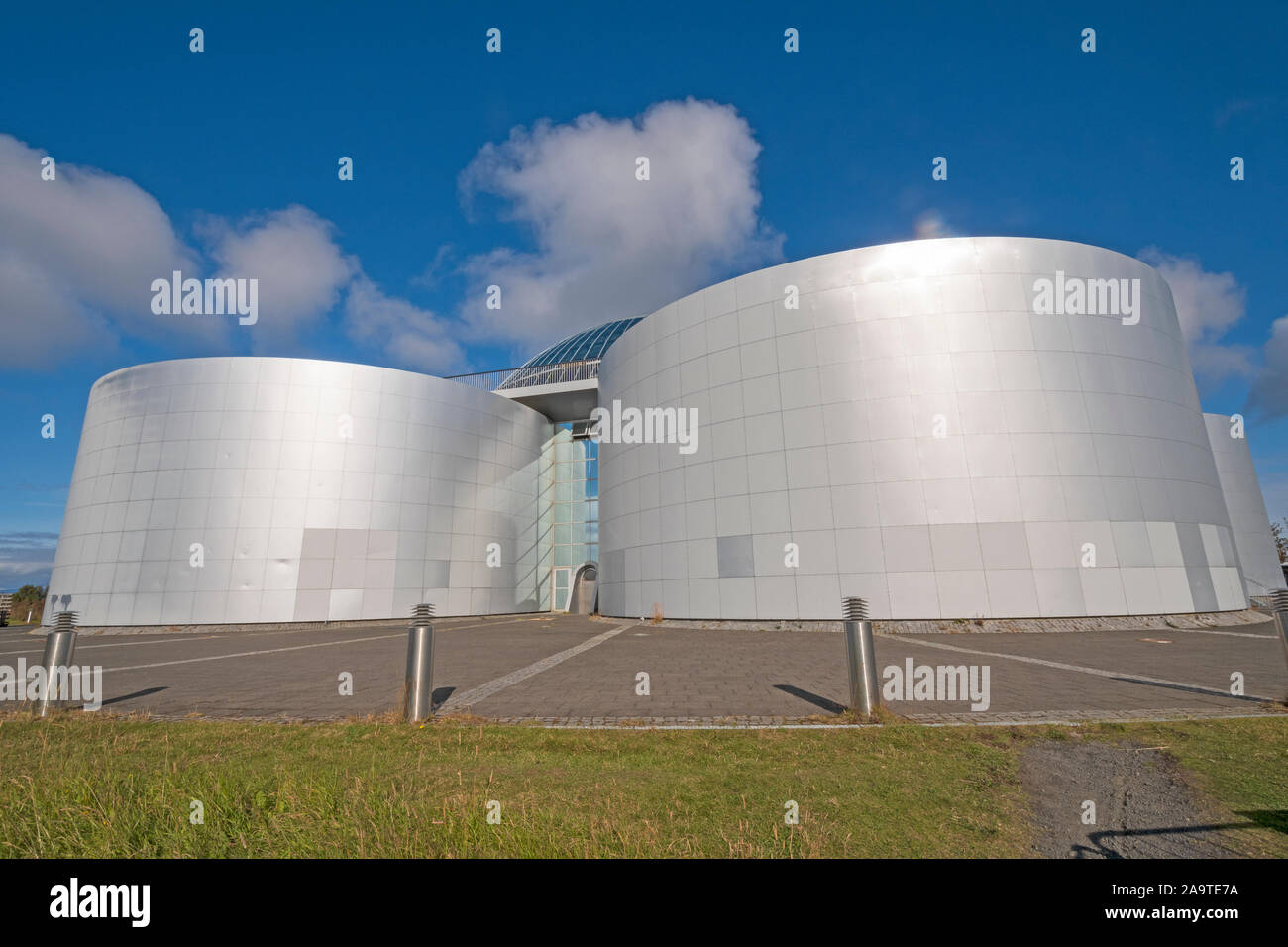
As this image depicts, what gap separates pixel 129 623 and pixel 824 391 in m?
31.2

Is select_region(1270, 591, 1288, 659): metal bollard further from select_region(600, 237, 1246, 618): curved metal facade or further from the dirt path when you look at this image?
select_region(600, 237, 1246, 618): curved metal facade

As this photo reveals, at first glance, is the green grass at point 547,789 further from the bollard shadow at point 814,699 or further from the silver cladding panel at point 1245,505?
the silver cladding panel at point 1245,505

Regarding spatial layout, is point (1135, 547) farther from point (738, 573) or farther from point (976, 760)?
point (976, 760)

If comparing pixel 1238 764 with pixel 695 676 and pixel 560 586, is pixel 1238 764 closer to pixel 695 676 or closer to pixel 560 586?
pixel 695 676

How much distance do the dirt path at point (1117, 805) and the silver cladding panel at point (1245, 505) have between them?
123 ft

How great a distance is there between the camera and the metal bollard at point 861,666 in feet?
21.1

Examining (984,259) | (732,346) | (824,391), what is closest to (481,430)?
(732,346)

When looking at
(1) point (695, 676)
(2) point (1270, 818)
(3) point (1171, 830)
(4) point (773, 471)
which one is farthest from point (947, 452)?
(3) point (1171, 830)

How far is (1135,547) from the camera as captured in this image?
18062 mm

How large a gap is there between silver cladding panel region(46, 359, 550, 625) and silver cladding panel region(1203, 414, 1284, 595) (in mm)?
43352

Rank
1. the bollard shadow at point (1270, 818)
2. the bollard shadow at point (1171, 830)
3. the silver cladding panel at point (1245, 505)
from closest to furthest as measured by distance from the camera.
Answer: the bollard shadow at point (1171, 830)
the bollard shadow at point (1270, 818)
the silver cladding panel at point (1245, 505)

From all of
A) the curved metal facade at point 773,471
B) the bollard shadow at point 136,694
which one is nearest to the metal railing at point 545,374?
the curved metal facade at point 773,471

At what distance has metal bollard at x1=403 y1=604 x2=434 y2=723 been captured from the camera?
655cm

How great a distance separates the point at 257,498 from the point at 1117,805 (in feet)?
98.5
